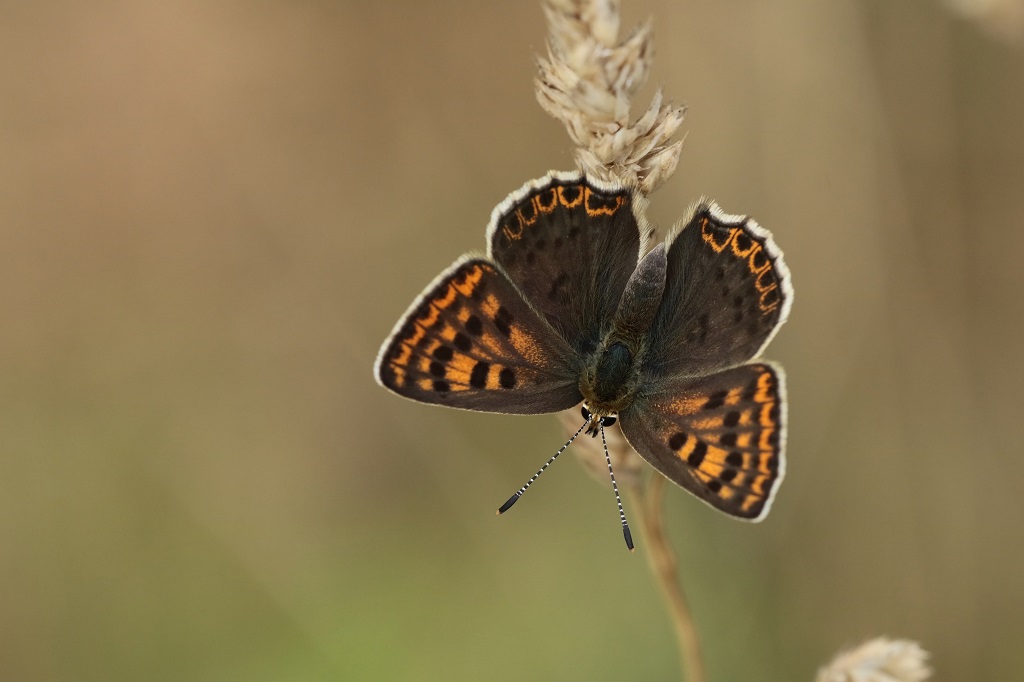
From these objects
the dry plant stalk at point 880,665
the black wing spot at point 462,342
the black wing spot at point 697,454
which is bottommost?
the dry plant stalk at point 880,665

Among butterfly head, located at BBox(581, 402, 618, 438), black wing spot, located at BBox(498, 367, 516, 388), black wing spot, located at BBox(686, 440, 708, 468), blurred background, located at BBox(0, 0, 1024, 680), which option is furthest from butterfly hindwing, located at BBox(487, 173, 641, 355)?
blurred background, located at BBox(0, 0, 1024, 680)

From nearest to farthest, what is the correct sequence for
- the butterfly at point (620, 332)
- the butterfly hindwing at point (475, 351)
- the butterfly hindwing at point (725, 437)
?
the butterfly hindwing at point (725, 437) → the butterfly at point (620, 332) → the butterfly hindwing at point (475, 351)

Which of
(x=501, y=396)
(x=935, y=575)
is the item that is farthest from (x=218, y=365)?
(x=935, y=575)

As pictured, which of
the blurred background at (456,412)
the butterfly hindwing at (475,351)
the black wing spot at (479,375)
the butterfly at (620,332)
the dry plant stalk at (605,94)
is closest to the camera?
the dry plant stalk at (605,94)

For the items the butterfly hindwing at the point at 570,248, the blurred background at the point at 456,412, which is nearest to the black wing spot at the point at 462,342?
the butterfly hindwing at the point at 570,248

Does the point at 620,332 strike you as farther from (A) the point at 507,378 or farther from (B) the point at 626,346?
(A) the point at 507,378

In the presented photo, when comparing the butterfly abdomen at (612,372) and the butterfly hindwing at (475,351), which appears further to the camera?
the butterfly abdomen at (612,372)

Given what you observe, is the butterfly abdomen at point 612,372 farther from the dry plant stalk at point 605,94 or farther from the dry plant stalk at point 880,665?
the dry plant stalk at point 880,665
